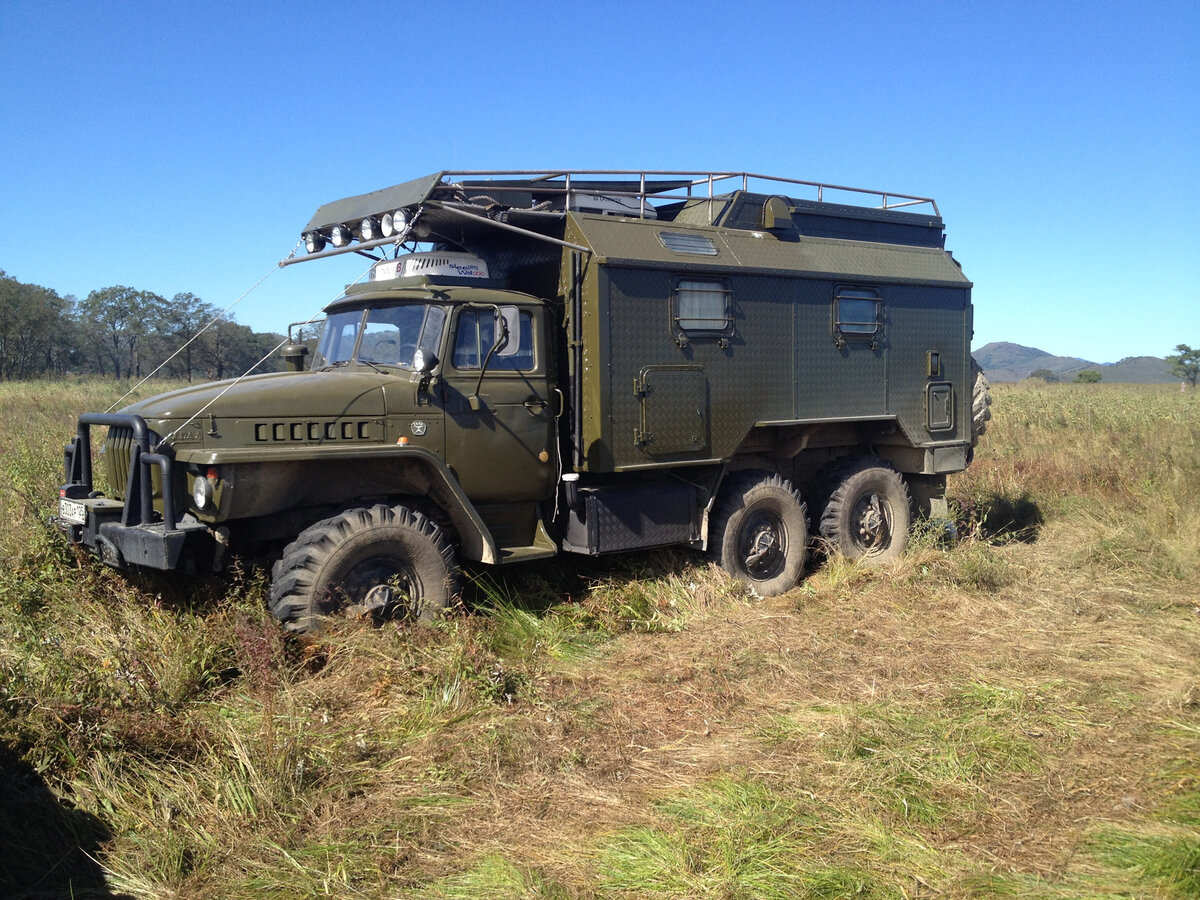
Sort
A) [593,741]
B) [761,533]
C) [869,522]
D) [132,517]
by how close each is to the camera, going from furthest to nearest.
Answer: [869,522]
[761,533]
[132,517]
[593,741]

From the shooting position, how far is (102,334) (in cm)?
3709

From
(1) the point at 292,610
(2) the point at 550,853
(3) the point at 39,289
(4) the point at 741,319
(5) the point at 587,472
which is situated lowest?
(2) the point at 550,853

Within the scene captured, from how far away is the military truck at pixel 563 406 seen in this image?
5.70 meters

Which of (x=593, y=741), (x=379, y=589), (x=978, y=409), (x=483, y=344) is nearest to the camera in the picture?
(x=593, y=741)

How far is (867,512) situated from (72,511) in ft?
22.5

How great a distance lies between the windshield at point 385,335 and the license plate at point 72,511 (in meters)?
1.96

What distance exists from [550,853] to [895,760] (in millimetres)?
1774

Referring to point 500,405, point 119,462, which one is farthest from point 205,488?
point 500,405

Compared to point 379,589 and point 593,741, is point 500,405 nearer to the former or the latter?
point 379,589

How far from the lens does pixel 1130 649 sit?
244 inches

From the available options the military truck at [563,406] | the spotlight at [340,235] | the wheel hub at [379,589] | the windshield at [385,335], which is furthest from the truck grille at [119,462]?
the spotlight at [340,235]

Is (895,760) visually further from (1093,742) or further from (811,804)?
(1093,742)

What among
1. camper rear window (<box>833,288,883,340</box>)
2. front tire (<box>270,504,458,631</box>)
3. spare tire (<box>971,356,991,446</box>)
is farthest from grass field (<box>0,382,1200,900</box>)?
spare tire (<box>971,356,991,446</box>)

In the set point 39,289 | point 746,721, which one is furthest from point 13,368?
point 746,721
